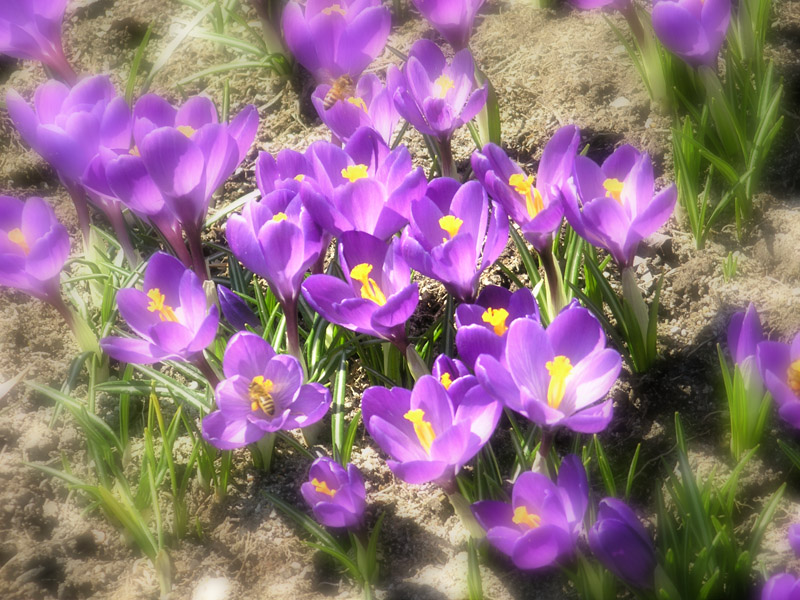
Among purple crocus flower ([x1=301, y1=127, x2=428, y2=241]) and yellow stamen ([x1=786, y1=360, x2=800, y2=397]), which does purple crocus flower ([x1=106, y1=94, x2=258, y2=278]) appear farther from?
yellow stamen ([x1=786, y1=360, x2=800, y2=397])

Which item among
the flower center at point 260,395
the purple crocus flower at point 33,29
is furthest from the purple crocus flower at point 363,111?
the purple crocus flower at point 33,29

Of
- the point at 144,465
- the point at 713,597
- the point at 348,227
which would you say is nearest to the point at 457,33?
the point at 348,227

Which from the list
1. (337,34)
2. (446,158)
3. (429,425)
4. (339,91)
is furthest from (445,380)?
A: (337,34)

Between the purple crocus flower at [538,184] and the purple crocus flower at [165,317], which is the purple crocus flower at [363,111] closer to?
the purple crocus flower at [538,184]

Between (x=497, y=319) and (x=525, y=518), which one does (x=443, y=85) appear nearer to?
(x=497, y=319)

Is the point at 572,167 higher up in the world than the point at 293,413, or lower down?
higher up

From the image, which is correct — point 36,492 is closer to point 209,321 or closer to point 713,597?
point 209,321
